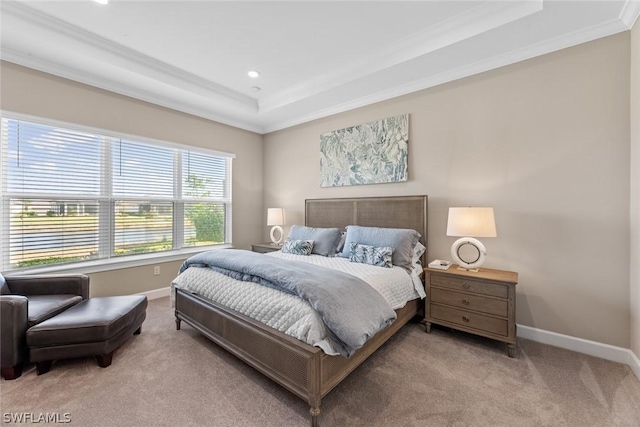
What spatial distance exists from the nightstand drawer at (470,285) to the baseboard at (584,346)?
66 centimetres

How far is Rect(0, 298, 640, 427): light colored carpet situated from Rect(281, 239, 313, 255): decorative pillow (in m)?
1.47

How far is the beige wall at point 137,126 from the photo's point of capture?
2.78 meters

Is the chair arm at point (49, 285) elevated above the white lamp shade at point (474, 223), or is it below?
below

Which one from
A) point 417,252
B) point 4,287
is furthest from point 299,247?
point 4,287

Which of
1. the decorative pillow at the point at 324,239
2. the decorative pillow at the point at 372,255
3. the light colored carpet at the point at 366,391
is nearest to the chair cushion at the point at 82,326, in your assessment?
the light colored carpet at the point at 366,391

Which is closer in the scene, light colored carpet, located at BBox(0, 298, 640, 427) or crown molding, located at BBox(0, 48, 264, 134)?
light colored carpet, located at BBox(0, 298, 640, 427)

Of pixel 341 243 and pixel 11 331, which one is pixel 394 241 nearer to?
pixel 341 243

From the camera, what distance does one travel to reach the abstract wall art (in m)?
3.39

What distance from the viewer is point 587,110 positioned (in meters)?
2.33

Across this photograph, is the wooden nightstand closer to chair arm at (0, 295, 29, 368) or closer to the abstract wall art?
the abstract wall art

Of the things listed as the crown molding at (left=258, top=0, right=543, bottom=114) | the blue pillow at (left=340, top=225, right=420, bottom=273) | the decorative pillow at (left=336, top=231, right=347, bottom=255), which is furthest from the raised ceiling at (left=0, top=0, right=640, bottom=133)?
the decorative pillow at (left=336, top=231, right=347, bottom=255)

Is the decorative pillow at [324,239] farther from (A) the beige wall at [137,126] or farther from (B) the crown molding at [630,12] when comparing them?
(B) the crown molding at [630,12]

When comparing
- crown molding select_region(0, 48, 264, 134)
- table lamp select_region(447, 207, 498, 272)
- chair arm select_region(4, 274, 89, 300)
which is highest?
crown molding select_region(0, 48, 264, 134)

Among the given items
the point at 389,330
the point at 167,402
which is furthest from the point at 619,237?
the point at 167,402
